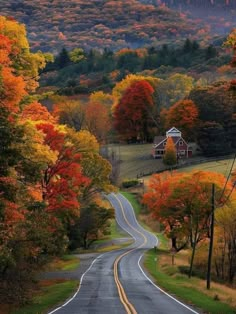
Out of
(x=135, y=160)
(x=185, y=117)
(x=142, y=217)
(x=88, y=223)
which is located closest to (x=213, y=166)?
(x=142, y=217)

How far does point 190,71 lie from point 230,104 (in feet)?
275

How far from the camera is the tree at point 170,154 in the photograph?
109 m

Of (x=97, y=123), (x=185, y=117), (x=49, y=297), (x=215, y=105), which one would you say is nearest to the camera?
(x=49, y=297)

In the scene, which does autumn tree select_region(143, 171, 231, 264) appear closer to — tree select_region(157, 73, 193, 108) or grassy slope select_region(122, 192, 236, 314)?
grassy slope select_region(122, 192, 236, 314)

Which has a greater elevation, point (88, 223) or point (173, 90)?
point (173, 90)

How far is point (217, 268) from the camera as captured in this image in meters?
57.7

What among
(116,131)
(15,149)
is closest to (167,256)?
(15,149)

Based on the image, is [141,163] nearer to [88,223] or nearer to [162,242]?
[162,242]

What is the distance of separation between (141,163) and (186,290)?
78193mm

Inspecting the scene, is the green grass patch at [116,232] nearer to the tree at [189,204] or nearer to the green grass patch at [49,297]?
the tree at [189,204]

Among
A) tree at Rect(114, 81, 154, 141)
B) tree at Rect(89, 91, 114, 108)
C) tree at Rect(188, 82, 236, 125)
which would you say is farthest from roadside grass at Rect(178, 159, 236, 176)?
tree at Rect(89, 91, 114, 108)

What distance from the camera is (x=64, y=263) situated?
5512cm

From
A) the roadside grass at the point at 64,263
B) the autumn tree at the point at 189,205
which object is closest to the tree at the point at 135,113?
the autumn tree at the point at 189,205

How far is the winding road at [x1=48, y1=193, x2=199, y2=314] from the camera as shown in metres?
26.1
